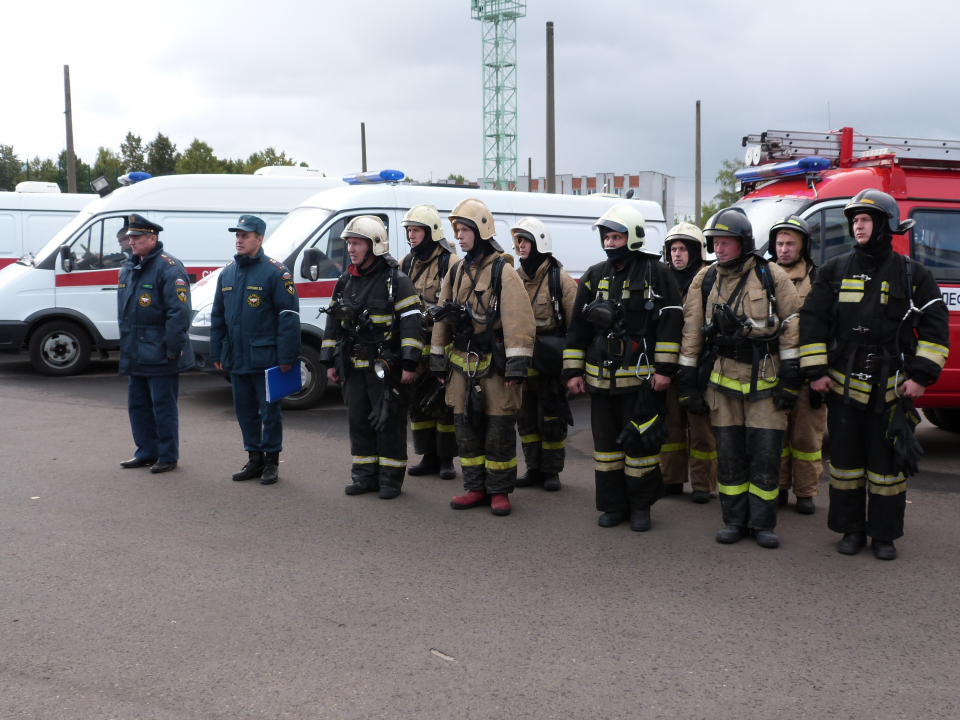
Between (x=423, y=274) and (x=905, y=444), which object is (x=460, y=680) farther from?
(x=423, y=274)

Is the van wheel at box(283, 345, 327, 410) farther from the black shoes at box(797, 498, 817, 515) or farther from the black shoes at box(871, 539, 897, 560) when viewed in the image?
the black shoes at box(871, 539, 897, 560)

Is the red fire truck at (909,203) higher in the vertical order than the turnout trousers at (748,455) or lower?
higher

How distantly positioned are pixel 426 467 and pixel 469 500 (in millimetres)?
1112

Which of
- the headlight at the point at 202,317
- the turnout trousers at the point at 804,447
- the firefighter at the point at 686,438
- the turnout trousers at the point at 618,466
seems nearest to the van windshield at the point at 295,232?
the headlight at the point at 202,317

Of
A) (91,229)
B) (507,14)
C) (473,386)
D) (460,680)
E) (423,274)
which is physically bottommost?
(460,680)

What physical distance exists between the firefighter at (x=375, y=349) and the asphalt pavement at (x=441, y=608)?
35 cm

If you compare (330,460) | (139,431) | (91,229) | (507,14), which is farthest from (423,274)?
(507,14)

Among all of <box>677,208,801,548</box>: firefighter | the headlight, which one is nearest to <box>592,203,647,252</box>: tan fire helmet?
<box>677,208,801,548</box>: firefighter

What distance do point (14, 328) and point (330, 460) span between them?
21.5ft

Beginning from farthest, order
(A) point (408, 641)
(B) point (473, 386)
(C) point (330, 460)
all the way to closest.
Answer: (C) point (330, 460) → (B) point (473, 386) → (A) point (408, 641)

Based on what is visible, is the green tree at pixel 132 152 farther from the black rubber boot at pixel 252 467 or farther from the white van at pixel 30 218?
the black rubber boot at pixel 252 467

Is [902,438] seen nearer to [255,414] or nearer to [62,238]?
[255,414]

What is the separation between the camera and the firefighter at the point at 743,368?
201 inches

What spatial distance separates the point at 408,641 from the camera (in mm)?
3885
